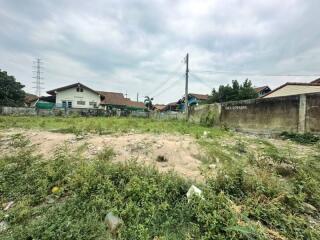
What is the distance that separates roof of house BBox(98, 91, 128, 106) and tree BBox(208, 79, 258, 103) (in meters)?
13.1

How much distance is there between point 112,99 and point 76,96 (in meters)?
4.71

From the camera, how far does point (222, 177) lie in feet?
9.10

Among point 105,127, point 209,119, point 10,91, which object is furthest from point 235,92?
point 10,91

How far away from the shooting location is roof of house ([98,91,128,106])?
90.7 feet

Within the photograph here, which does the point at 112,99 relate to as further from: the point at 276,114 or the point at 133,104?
the point at 276,114

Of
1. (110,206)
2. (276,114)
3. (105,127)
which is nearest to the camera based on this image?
(110,206)

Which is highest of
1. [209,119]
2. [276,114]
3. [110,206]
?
[276,114]

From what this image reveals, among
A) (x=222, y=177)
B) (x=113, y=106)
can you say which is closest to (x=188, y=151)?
(x=222, y=177)

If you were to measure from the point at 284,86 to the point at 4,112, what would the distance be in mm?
21810

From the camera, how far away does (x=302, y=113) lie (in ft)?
21.5

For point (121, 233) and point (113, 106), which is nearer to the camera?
point (121, 233)

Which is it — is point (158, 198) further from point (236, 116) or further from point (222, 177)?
point (236, 116)

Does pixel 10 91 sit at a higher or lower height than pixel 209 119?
higher

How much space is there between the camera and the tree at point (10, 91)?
70.6 feet
